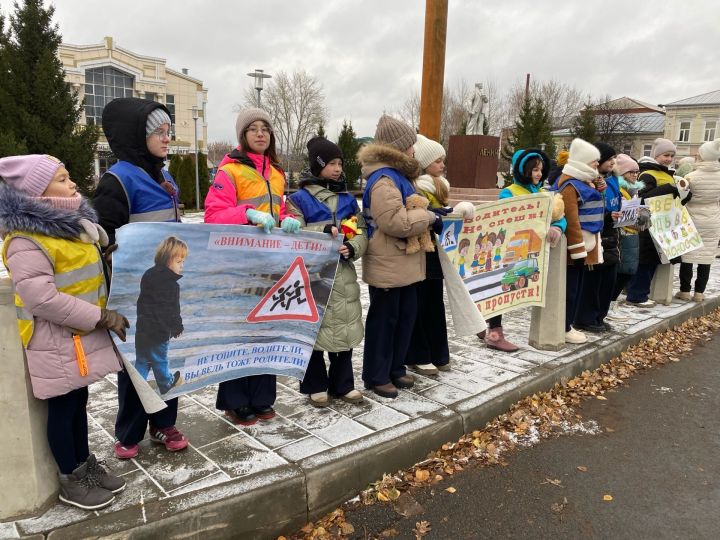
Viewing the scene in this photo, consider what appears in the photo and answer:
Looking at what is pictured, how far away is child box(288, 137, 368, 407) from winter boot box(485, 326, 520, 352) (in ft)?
6.65

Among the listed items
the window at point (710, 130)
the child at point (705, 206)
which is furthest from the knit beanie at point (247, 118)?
the window at point (710, 130)

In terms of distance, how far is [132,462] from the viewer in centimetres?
292

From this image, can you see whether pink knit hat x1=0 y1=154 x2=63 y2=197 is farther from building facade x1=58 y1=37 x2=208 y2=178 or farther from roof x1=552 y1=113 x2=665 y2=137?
roof x1=552 y1=113 x2=665 y2=137

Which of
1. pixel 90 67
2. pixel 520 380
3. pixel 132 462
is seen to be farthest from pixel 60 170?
pixel 90 67

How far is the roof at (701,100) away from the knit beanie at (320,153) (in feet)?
197

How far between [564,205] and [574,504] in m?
2.94

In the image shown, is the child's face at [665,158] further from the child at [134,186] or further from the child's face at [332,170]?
the child at [134,186]

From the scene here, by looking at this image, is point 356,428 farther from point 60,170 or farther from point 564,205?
point 564,205

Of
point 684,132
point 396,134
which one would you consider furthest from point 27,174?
point 684,132

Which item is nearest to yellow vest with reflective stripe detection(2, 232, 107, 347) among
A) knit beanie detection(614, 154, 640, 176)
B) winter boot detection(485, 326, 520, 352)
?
winter boot detection(485, 326, 520, 352)

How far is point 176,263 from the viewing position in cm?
277

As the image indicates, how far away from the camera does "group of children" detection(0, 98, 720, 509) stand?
2332 millimetres

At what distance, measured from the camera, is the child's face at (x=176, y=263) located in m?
2.74

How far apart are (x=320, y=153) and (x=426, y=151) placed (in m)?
1.00
